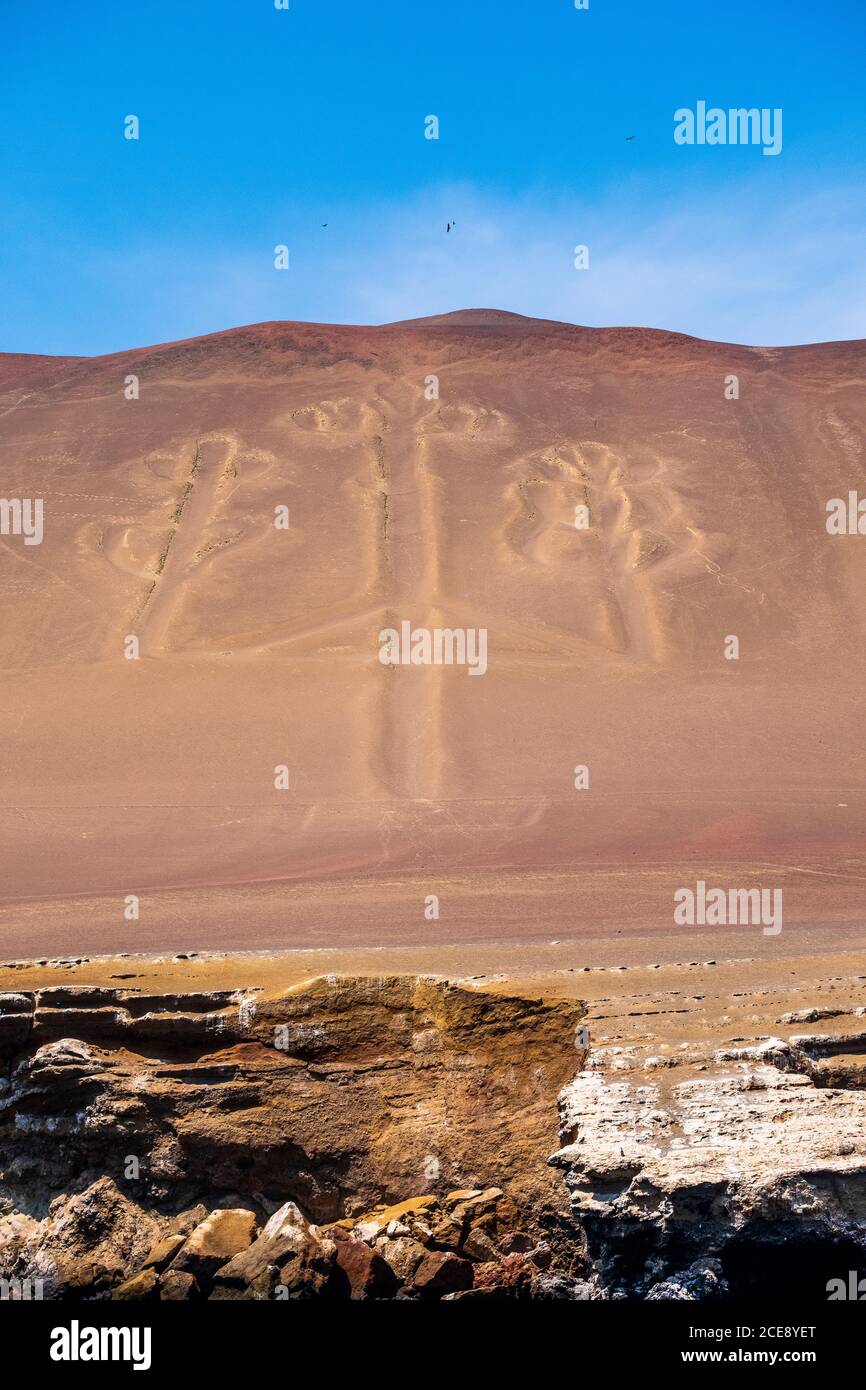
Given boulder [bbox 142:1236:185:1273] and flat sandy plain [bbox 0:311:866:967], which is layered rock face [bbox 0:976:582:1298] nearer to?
boulder [bbox 142:1236:185:1273]

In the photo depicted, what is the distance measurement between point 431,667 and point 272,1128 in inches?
777

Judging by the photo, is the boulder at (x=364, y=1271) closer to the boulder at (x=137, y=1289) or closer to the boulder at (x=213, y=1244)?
the boulder at (x=213, y=1244)

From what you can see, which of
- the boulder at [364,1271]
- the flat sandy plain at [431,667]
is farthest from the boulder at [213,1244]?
the flat sandy plain at [431,667]

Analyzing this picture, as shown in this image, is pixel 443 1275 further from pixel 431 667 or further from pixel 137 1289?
pixel 431 667

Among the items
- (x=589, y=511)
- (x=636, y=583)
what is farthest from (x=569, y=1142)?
(x=589, y=511)

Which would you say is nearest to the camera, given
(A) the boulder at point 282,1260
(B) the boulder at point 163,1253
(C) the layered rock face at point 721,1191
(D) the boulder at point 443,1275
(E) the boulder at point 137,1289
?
(C) the layered rock face at point 721,1191

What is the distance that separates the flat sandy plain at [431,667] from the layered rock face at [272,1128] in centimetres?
138

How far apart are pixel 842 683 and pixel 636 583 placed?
595cm

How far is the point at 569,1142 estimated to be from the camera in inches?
229

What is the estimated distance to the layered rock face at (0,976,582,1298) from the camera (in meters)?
6.31

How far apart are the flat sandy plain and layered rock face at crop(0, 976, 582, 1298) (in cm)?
138

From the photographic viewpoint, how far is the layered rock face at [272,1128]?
20.7 ft
